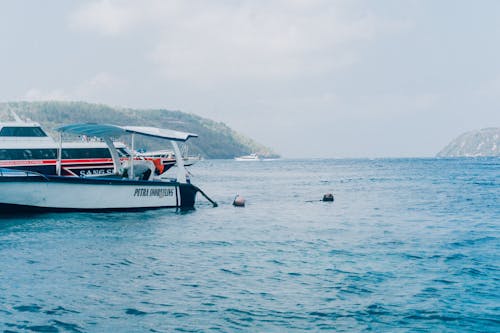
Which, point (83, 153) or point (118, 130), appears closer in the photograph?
point (118, 130)

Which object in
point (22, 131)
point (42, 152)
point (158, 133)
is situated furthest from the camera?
point (42, 152)

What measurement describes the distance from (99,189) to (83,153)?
18.3 m

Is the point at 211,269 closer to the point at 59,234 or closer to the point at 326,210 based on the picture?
the point at 59,234

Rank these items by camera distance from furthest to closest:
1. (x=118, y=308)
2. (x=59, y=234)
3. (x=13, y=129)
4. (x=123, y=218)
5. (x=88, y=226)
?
1. (x=13, y=129)
2. (x=123, y=218)
3. (x=88, y=226)
4. (x=59, y=234)
5. (x=118, y=308)

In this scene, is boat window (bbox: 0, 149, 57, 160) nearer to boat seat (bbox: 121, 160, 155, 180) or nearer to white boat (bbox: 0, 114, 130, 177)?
white boat (bbox: 0, 114, 130, 177)

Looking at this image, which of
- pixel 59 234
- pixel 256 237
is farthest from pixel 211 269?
pixel 59 234

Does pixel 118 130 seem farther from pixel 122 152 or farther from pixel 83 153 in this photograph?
pixel 122 152

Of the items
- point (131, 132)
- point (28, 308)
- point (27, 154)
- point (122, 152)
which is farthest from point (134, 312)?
point (122, 152)

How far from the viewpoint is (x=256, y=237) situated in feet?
65.4

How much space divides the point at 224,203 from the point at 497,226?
1701cm

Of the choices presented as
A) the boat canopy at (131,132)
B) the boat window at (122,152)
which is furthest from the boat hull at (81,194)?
the boat window at (122,152)

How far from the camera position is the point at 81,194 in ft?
78.2

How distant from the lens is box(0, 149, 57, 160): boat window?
37625 millimetres

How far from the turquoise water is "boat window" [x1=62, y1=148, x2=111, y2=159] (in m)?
18.4
